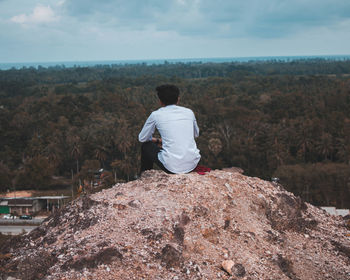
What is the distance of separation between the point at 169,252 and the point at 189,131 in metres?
1.81

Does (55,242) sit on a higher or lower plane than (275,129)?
higher

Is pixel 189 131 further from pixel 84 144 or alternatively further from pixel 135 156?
pixel 84 144

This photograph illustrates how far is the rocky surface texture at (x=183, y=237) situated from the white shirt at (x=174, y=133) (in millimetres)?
382

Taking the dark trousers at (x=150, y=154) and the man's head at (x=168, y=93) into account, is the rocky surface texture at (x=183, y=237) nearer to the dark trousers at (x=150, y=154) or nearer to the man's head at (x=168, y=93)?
the dark trousers at (x=150, y=154)

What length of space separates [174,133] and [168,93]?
2.05ft

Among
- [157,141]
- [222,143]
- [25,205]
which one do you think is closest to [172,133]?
[157,141]

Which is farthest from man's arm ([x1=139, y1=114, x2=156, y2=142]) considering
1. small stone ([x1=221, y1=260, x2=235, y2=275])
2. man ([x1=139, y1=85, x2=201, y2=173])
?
small stone ([x1=221, y1=260, x2=235, y2=275])

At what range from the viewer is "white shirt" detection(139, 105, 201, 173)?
5527 millimetres

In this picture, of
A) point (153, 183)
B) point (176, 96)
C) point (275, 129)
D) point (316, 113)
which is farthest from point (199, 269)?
point (316, 113)

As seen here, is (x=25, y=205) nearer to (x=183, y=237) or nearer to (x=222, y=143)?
(x=222, y=143)

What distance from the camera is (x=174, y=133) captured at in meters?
5.51

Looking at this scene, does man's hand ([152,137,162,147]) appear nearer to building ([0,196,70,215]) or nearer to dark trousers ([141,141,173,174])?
dark trousers ([141,141,173,174])

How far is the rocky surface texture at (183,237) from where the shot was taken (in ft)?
14.6

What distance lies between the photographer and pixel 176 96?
5730 mm
